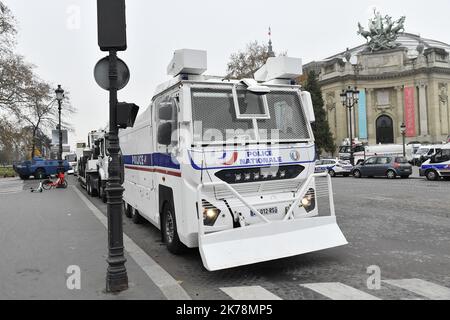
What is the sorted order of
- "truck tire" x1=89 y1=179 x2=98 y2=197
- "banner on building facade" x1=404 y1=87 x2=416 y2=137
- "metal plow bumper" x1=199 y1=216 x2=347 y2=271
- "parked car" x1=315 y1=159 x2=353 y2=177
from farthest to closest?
"banner on building facade" x1=404 y1=87 x2=416 y2=137 < "parked car" x1=315 y1=159 x2=353 y2=177 < "truck tire" x1=89 y1=179 x2=98 y2=197 < "metal plow bumper" x1=199 y1=216 x2=347 y2=271

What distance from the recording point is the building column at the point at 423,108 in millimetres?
68938

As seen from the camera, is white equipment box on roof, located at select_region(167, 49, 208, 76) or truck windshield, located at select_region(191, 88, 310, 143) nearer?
truck windshield, located at select_region(191, 88, 310, 143)

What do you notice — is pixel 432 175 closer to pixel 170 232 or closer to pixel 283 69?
pixel 283 69

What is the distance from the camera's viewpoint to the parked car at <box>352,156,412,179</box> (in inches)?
1093

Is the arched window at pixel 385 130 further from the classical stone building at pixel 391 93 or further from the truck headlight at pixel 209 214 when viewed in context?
the truck headlight at pixel 209 214

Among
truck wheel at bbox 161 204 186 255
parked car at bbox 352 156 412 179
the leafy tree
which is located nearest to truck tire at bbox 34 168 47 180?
parked car at bbox 352 156 412 179

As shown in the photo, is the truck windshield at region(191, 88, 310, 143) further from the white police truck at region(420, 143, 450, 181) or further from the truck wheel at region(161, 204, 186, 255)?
the white police truck at region(420, 143, 450, 181)

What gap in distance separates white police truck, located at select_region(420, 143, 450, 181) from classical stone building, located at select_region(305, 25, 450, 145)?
47.1 metres

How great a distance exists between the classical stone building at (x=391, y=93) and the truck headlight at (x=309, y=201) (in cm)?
6714

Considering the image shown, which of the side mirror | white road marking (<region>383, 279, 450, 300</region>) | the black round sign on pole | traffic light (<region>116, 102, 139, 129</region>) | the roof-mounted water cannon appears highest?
the roof-mounted water cannon

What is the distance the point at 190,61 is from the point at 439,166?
71.2 ft

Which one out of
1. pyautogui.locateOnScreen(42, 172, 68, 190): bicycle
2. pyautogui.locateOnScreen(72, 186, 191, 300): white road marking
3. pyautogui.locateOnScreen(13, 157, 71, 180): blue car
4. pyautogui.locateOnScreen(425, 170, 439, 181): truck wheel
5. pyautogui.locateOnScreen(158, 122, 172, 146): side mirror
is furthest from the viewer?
pyautogui.locateOnScreen(13, 157, 71, 180): blue car

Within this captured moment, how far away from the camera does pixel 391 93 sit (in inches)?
2854

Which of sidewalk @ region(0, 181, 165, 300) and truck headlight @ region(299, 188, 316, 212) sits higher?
truck headlight @ region(299, 188, 316, 212)
